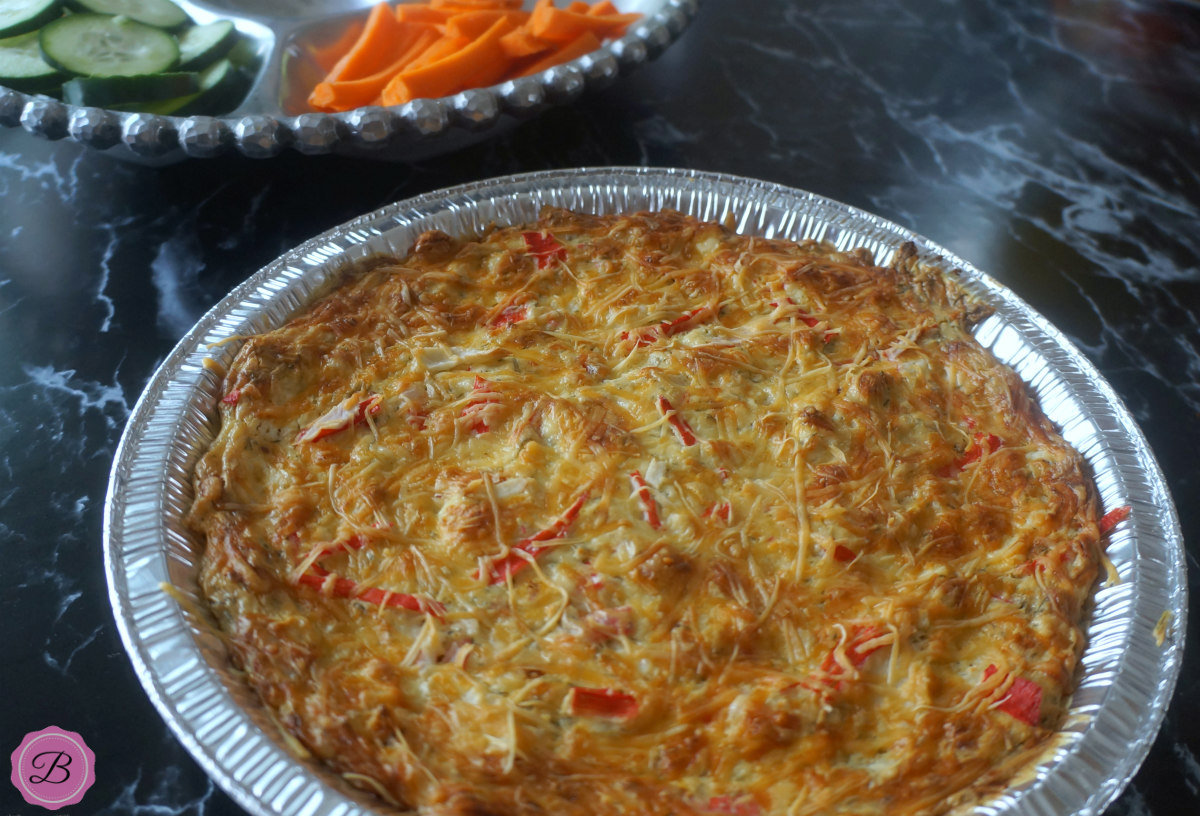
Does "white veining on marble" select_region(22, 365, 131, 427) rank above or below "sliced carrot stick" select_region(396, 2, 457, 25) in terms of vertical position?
below

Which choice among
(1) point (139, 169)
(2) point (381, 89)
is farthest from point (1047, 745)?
(1) point (139, 169)

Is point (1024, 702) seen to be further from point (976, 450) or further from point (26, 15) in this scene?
point (26, 15)

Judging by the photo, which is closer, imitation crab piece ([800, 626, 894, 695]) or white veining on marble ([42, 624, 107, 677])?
imitation crab piece ([800, 626, 894, 695])

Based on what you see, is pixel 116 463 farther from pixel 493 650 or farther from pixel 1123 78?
pixel 1123 78

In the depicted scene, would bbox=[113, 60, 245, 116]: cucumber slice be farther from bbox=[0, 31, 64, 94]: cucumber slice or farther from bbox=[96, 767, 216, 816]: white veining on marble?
bbox=[96, 767, 216, 816]: white veining on marble

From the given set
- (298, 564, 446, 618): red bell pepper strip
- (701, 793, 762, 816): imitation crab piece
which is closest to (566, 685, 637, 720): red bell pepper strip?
(701, 793, 762, 816): imitation crab piece

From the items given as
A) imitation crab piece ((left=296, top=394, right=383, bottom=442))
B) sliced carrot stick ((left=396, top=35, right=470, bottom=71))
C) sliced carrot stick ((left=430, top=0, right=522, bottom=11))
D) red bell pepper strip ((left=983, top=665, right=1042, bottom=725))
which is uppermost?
sliced carrot stick ((left=430, top=0, right=522, bottom=11))

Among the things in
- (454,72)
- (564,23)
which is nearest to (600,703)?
(454,72)

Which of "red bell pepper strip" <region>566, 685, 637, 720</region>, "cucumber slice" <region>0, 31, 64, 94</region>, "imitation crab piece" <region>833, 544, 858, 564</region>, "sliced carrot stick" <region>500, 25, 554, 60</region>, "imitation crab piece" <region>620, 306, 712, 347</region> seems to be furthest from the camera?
"sliced carrot stick" <region>500, 25, 554, 60</region>

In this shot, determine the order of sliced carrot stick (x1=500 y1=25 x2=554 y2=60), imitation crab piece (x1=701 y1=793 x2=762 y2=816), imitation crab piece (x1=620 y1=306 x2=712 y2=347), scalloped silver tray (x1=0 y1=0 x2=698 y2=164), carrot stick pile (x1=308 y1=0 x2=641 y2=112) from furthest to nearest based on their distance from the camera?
1. sliced carrot stick (x1=500 y1=25 x2=554 y2=60)
2. carrot stick pile (x1=308 y1=0 x2=641 y2=112)
3. scalloped silver tray (x1=0 y1=0 x2=698 y2=164)
4. imitation crab piece (x1=620 y1=306 x2=712 y2=347)
5. imitation crab piece (x1=701 y1=793 x2=762 y2=816)
